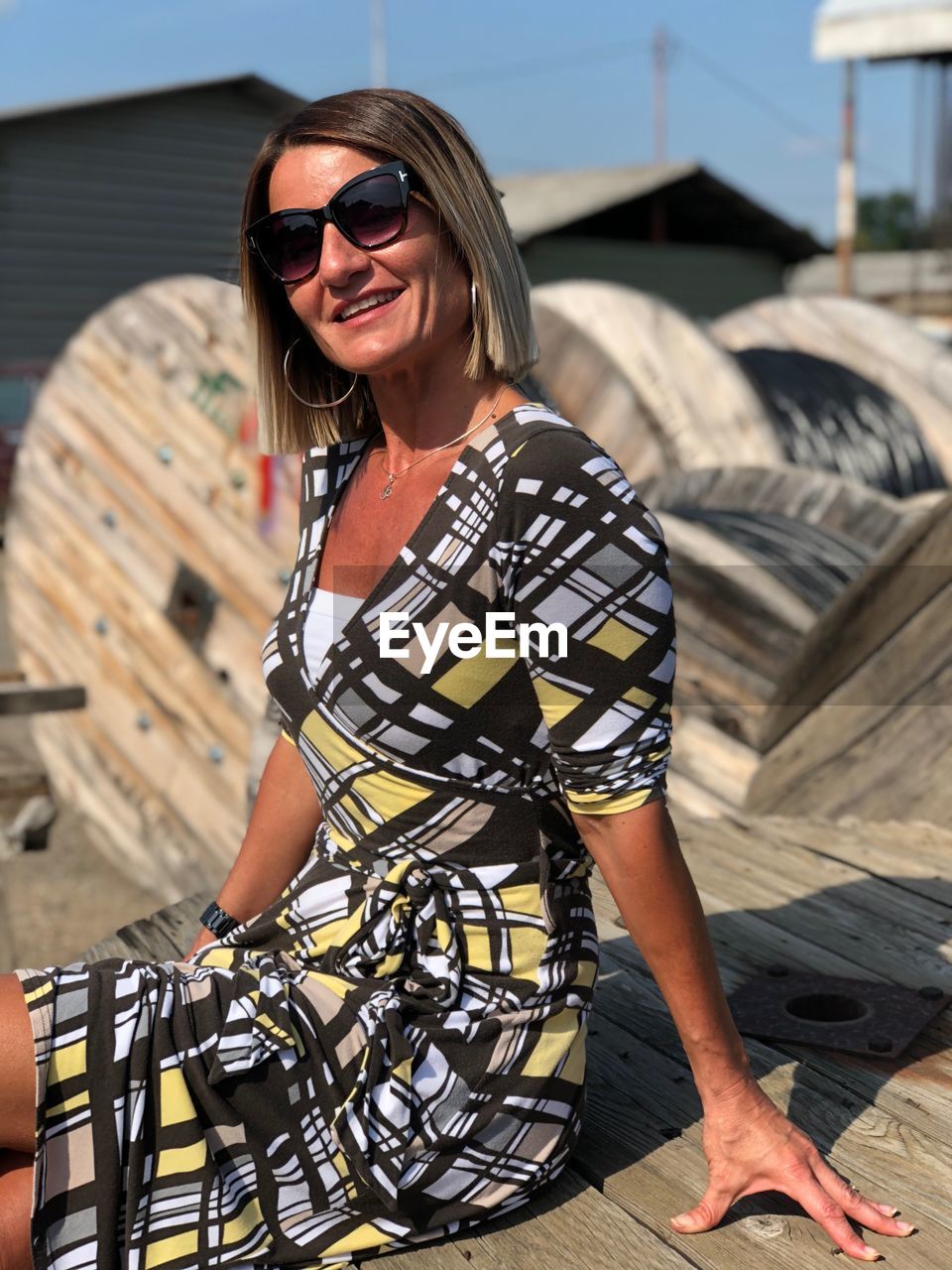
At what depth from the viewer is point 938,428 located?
10141mm

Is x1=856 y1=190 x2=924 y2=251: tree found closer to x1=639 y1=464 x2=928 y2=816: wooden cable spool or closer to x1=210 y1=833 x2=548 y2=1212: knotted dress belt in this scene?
x1=639 y1=464 x2=928 y2=816: wooden cable spool

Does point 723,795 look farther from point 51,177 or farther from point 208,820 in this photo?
point 51,177

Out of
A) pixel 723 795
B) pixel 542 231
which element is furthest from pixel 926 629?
pixel 542 231

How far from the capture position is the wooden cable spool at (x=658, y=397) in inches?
332

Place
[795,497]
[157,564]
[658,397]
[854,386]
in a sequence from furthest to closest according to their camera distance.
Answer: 1. [854,386]
2. [658,397]
3. [157,564]
4. [795,497]

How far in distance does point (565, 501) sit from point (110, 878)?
601 cm

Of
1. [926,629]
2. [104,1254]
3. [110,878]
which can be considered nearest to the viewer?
[104,1254]

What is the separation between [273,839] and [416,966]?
1.54ft

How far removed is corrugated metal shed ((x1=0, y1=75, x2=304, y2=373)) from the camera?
18.6m

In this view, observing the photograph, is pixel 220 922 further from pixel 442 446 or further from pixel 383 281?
pixel 383 281

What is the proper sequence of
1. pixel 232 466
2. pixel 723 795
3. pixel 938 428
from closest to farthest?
pixel 723 795, pixel 232 466, pixel 938 428

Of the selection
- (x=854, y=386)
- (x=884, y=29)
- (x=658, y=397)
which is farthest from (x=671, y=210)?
(x=658, y=397)

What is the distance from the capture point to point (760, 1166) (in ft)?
6.42

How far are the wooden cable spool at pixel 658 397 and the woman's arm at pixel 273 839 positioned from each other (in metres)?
6.08
